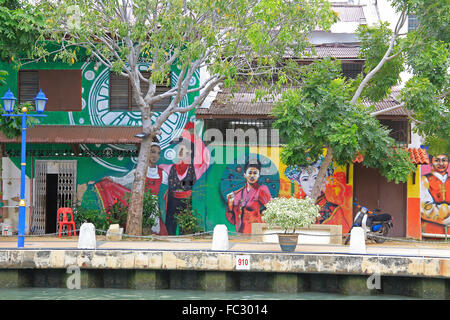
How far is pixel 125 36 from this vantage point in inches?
845

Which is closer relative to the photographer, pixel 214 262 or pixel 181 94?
pixel 214 262

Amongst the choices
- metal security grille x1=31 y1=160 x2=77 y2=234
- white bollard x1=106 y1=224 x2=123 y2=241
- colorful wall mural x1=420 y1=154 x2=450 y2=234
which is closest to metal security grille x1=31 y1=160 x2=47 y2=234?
metal security grille x1=31 y1=160 x2=77 y2=234

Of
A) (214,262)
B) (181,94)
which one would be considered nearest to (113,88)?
(181,94)

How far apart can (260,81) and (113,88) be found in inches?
224

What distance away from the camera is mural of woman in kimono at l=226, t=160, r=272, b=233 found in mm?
25234

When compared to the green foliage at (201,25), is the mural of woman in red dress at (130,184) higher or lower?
lower

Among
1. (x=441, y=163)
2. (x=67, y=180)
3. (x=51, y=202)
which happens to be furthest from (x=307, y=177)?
(x=51, y=202)

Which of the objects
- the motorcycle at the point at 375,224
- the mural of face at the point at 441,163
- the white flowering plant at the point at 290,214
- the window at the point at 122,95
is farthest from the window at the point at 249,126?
the white flowering plant at the point at 290,214

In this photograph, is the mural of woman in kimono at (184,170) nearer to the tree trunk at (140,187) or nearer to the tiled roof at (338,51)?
the tree trunk at (140,187)

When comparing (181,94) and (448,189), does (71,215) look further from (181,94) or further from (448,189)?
(448,189)

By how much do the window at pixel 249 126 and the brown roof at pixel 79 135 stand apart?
2.81 meters

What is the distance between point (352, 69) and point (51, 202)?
1225cm

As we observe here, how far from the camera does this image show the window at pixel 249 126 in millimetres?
25192

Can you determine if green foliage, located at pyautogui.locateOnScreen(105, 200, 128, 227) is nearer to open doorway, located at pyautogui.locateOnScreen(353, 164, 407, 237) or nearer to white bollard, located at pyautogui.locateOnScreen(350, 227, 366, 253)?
open doorway, located at pyautogui.locateOnScreen(353, 164, 407, 237)
